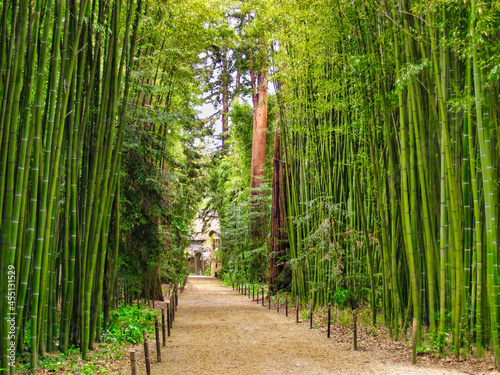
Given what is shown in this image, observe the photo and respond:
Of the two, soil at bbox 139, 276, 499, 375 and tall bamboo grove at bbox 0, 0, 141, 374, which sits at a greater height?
tall bamboo grove at bbox 0, 0, 141, 374

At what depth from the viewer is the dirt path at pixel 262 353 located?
3.58m

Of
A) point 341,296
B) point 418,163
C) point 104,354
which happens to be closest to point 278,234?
point 341,296

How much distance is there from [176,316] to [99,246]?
348 cm

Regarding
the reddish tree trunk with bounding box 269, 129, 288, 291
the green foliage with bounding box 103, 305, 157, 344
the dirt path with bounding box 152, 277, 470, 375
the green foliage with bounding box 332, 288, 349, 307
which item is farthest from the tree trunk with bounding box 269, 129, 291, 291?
the green foliage with bounding box 103, 305, 157, 344

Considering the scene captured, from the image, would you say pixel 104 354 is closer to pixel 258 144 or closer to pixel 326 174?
pixel 326 174

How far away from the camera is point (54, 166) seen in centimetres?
308

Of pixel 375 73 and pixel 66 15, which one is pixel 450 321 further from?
pixel 66 15

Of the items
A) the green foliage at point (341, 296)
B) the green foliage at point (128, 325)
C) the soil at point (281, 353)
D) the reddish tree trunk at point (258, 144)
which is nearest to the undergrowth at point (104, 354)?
the green foliage at point (128, 325)

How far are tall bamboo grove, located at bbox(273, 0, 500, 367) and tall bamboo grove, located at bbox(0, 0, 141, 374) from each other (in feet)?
7.72

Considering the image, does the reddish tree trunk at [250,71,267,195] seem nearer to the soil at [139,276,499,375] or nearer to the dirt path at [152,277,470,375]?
the dirt path at [152,277,470,375]

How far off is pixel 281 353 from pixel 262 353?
175mm

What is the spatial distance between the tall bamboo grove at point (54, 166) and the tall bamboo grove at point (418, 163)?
2354 mm

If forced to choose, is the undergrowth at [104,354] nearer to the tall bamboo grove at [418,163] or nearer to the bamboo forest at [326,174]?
the bamboo forest at [326,174]

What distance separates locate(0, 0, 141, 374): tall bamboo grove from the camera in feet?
8.98
